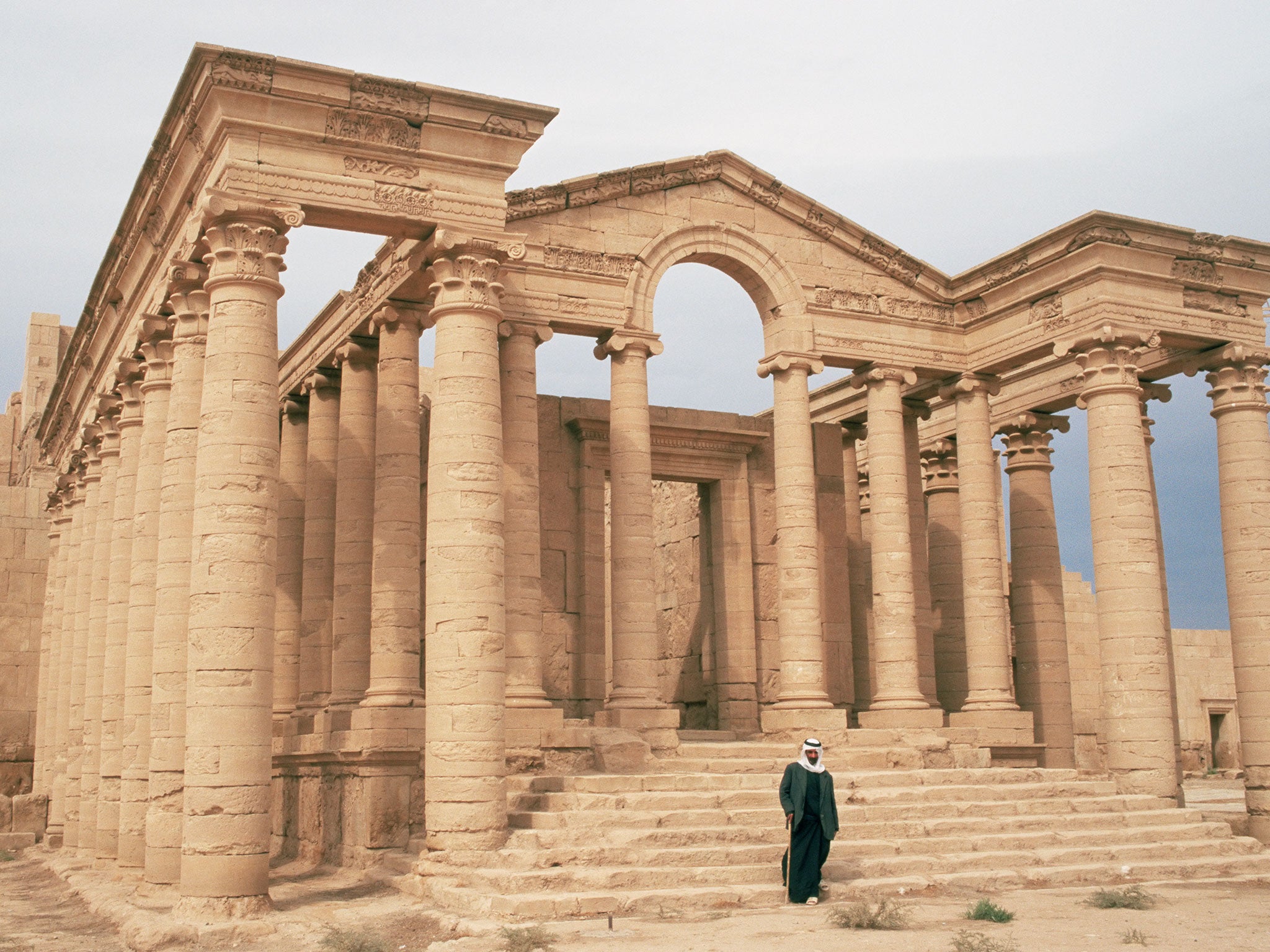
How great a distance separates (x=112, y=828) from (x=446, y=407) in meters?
8.65

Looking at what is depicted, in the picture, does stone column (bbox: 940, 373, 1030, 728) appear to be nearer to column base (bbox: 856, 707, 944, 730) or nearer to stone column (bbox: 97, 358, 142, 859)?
column base (bbox: 856, 707, 944, 730)

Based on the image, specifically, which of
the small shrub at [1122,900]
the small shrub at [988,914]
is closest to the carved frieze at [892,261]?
the small shrub at [1122,900]

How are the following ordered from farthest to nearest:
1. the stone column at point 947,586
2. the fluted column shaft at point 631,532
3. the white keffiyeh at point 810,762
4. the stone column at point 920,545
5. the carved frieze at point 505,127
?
the stone column at point 947,586, the stone column at point 920,545, the fluted column shaft at point 631,532, the carved frieze at point 505,127, the white keffiyeh at point 810,762

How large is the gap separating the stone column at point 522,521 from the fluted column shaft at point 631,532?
1.27 metres

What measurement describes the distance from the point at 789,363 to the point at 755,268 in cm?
164

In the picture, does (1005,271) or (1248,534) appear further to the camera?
(1005,271)

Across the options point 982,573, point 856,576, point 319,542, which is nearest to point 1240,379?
point 982,573

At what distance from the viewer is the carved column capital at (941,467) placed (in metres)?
25.3

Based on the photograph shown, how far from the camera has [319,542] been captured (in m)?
20.2

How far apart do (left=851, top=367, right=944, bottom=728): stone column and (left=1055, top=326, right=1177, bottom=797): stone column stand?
2.65 metres

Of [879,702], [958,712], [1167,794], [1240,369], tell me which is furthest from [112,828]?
[1240,369]

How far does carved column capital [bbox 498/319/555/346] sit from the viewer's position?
18.2 m

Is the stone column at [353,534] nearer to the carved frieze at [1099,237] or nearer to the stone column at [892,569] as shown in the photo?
the stone column at [892,569]

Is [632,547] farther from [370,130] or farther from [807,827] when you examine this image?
[370,130]
